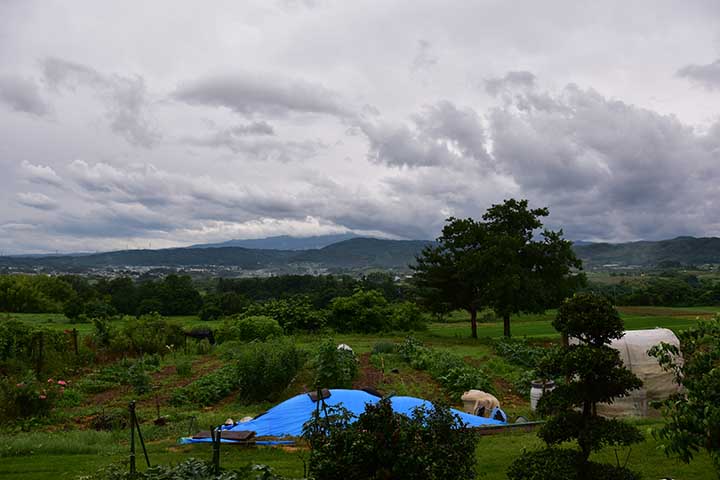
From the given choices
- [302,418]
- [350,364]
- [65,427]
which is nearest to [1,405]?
[65,427]

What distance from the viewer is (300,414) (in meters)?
11.0

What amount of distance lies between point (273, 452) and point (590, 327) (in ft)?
21.0

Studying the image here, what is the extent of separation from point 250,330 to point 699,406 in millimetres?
26689

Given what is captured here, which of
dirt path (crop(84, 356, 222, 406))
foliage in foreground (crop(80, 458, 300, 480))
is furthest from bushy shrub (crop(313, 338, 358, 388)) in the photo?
foliage in foreground (crop(80, 458, 300, 480))

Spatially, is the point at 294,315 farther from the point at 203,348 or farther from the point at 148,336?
the point at 148,336

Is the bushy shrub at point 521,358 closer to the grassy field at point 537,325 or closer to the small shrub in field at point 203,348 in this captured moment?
the grassy field at point 537,325

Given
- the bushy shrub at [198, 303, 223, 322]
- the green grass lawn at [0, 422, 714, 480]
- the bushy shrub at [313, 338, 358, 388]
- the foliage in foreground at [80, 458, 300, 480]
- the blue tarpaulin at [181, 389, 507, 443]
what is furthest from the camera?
the bushy shrub at [198, 303, 223, 322]

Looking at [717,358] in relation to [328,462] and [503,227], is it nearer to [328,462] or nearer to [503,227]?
[328,462]

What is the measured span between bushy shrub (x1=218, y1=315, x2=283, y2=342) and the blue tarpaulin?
17776mm

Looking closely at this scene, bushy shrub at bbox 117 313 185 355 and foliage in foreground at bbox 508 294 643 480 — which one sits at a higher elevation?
foliage in foreground at bbox 508 294 643 480

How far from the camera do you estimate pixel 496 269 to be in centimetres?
2683

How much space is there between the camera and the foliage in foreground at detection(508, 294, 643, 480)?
582cm

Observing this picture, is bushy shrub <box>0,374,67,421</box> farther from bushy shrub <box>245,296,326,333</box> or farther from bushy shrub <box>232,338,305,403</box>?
bushy shrub <box>245,296,326,333</box>

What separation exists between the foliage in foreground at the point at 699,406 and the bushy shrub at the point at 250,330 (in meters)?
25.4
